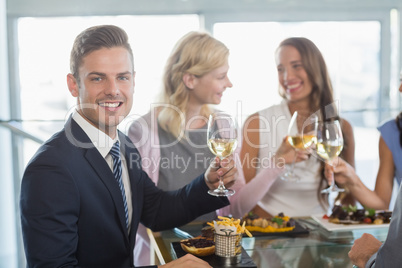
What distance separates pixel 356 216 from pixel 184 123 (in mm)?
931

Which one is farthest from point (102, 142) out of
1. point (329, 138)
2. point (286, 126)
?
point (286, 126)

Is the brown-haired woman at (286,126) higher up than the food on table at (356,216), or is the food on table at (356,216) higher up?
the brown-haired woman at (286,126)

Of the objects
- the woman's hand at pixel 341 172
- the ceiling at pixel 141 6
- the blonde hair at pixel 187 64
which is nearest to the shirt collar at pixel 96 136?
the blonde hair at pixel 187 64

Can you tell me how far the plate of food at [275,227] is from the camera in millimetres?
1663

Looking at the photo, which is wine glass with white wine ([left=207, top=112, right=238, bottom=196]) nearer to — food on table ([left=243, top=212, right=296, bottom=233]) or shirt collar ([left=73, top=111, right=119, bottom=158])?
food on table ([left=243, top=212, right=296, bottom=233])

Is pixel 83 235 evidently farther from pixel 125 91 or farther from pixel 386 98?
pixel 386 98


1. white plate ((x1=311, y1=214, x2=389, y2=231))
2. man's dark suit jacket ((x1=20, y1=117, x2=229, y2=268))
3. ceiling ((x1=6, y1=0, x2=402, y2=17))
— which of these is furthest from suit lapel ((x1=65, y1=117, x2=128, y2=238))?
ceiling ((x1=6, y1=0, x2=402, y2=17))

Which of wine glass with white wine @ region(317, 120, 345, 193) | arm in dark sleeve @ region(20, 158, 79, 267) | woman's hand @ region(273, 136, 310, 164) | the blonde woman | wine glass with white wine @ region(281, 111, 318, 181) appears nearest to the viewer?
arm in dark sleeve @ region(20, 158, 79, 267)

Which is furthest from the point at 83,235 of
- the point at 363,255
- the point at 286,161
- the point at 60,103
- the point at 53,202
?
the point at 60,103

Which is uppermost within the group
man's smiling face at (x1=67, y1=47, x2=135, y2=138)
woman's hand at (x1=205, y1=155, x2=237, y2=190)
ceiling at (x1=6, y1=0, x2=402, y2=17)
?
ceiling at (x1=6, y1=0, x2=402, y2=17)

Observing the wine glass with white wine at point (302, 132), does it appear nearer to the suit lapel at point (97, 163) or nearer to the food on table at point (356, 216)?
the food on table at point (356, 216)

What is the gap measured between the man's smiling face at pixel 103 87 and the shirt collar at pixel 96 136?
0.01 metres

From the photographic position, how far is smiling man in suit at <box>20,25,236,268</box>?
51.4 inches

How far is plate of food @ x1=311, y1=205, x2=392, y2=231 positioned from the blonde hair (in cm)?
85
